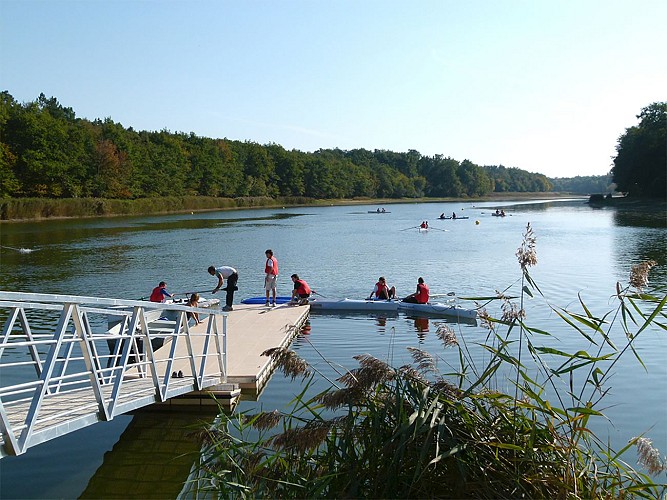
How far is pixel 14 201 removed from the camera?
204 feet

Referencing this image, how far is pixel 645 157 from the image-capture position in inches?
3465

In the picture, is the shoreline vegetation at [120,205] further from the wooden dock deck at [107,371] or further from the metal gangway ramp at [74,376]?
the metal gangway ramp at [74,376]

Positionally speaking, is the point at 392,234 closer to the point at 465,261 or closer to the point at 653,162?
the point at 465,261

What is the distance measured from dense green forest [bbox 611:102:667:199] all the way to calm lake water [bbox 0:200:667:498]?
2773 cm

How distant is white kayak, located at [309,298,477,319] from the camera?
63.6ft

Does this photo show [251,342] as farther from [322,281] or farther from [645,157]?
[645,157]

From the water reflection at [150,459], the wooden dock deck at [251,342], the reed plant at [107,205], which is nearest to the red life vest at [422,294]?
the wooden dock deck at [251,342]

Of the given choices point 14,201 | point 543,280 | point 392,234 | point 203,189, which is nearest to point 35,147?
point 14,201

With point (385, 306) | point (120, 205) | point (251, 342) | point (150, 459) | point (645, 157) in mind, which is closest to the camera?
point (150, 459)

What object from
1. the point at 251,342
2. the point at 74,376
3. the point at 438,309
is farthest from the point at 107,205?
the point at 74,376

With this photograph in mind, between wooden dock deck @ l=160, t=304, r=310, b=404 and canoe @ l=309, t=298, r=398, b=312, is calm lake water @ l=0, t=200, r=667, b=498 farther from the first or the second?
canoe @ l=309, t=298, r=398, b=312

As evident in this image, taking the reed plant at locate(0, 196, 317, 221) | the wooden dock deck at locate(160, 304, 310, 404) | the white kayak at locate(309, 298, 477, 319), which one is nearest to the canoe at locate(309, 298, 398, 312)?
the white kayak at locate(309, 298, 477, 319)

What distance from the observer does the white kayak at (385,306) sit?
763 inches

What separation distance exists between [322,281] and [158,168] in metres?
78.0
